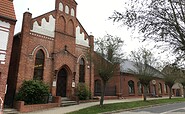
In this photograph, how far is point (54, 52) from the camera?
18656mm

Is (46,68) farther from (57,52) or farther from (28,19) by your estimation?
(28,19)

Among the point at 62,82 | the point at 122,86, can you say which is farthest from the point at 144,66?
the point at 62,82

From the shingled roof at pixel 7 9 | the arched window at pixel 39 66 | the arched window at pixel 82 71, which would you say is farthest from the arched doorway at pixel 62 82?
the shingled roof at pixel 7 9

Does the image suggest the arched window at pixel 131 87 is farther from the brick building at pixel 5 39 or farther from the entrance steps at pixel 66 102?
the brick building at pixel 5 39

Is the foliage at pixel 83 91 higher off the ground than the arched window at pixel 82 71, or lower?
lower

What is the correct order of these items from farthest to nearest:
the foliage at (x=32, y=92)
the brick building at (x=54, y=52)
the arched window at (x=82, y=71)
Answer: the arched window at (x=82, y=71)
the brick building at (x=54, y=52)
the foliage at (x=32, y=92)

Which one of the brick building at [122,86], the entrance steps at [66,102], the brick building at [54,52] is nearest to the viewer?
the brick building at [54,52]

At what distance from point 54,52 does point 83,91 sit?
16.8 feet

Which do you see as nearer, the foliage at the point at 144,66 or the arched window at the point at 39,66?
the arched window at the point at 39,66

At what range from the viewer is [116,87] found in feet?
91.4

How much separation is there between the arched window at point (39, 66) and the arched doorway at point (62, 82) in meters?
2.35

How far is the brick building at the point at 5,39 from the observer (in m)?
12.7

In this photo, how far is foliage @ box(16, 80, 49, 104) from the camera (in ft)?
48.2

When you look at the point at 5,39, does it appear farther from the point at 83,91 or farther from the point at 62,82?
the point at 83,91
